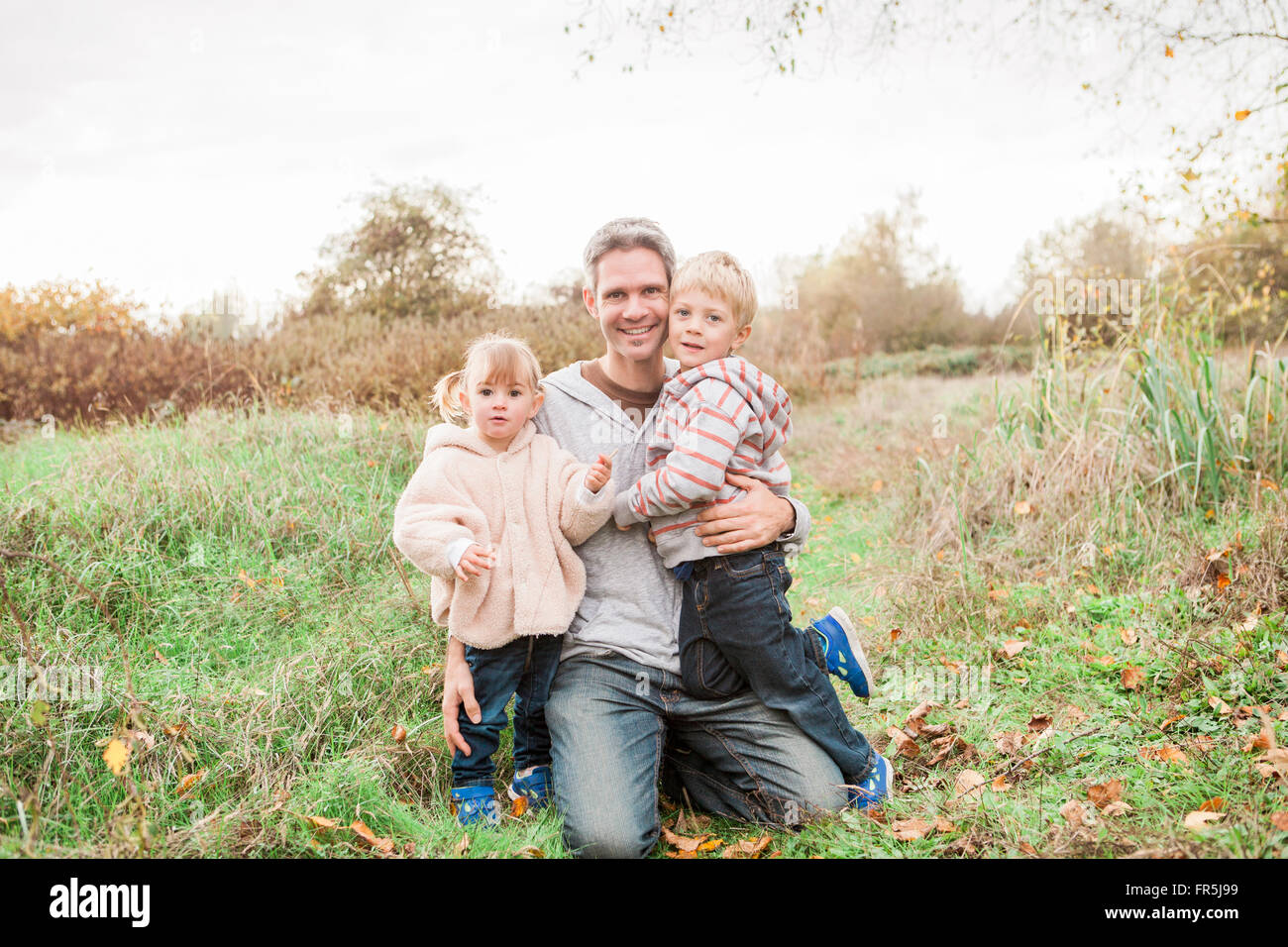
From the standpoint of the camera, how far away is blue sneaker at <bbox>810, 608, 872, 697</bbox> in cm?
306

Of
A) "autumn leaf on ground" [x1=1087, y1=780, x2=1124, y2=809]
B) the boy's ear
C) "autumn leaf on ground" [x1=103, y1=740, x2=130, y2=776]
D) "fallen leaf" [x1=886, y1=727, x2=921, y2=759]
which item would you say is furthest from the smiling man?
"autumn leaf on ground" [x1=103, y1=740, x2=130, y2=776]

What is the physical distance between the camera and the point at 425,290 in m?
9.50

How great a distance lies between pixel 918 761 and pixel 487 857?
1588mm

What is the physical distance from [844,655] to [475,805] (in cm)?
134

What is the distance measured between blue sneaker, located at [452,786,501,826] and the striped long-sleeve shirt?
892 mm

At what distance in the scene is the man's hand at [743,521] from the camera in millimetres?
2613

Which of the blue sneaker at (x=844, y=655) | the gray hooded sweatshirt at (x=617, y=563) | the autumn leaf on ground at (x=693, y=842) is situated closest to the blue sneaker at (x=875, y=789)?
the blue sneaker at (x=844, y=655)

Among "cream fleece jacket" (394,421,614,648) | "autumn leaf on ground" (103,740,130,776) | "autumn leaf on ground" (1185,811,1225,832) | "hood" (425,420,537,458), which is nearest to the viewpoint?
"autumn leaf on ground" (103,740,130,776)

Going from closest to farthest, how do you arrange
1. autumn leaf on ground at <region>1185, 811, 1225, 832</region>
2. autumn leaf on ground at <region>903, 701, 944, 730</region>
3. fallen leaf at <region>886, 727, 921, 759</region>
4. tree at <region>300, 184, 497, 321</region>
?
autumn leaf on ground at <region>1185, 811, 1225, 832</region>, fallen leaf at <region>886, 727, 921, 759</region>, autumn leaf on ground at <region>903, 701, 944, 730</region>, tree at <region>300, 184, 497, 321</region>

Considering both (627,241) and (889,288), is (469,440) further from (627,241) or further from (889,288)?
(889,288)

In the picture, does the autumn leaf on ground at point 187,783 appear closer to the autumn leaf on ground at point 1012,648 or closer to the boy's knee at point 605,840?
the boy's knee at point 605,840

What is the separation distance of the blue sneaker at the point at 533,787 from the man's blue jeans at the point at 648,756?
0.46 feet

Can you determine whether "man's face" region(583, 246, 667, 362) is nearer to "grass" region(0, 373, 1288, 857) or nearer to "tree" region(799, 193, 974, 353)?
"grass" region(0, 373, 1288, 857)
